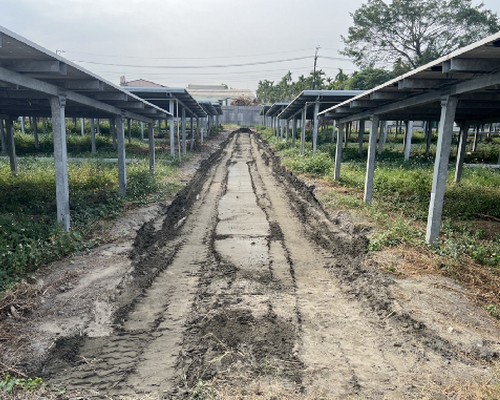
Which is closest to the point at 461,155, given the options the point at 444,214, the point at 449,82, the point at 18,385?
the point at 444,214

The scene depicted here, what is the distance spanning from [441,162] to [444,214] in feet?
9.98

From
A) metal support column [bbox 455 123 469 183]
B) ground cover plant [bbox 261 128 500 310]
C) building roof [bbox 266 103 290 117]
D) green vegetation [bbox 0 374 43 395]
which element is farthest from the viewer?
building roof [bbox 266 103 290 117]

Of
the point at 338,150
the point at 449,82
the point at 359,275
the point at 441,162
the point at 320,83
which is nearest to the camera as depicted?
the point at 359,275

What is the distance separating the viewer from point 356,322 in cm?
505

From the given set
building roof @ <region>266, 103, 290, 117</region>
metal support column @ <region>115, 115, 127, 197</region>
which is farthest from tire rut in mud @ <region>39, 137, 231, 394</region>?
building roof @ <region>266, 103, 290, 117</region>

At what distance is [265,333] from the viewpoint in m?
4.69

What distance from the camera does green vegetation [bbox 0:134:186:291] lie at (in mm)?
6199

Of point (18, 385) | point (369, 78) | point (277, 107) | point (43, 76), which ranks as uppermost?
point (369, 78)

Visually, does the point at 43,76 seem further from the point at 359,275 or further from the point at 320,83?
the point at 320,83

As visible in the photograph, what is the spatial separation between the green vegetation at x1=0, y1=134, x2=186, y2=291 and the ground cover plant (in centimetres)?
546

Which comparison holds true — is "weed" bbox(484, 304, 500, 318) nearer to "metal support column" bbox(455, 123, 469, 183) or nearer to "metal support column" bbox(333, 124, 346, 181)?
"metal support column" bbox(333, 124, 346, 181)

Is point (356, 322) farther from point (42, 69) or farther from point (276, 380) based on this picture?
point (42, 69)

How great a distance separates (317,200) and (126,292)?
24.6 ft

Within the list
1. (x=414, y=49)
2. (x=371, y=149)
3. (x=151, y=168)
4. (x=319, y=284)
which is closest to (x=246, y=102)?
(x=414, y=49)
